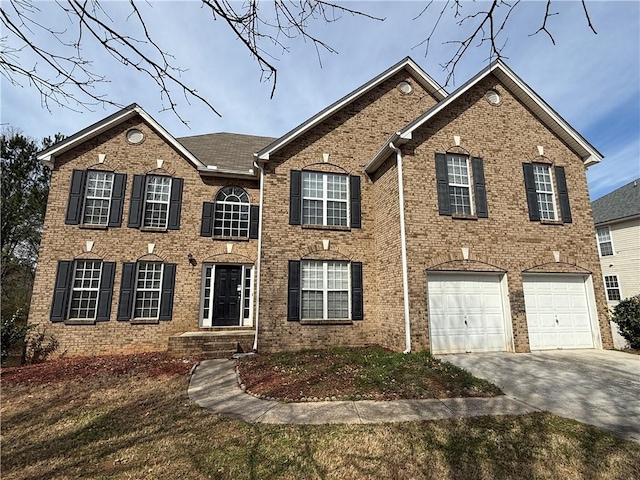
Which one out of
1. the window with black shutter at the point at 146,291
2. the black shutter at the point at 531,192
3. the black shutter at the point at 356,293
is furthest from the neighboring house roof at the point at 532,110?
the window with black shutter at the point at 146,291

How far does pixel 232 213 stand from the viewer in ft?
Result: 39.5

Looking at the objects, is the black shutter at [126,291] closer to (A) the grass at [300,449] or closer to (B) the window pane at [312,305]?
(A) the grass at [300,449]

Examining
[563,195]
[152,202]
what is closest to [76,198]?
[152,202]

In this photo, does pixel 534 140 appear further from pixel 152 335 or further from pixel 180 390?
pixel 152 335

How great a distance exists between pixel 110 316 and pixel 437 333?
10040 mm

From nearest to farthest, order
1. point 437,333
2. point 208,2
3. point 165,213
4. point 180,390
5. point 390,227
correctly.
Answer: point 208,2 < point 180,390 < point 437,333 < point 390,227 < point 165,213

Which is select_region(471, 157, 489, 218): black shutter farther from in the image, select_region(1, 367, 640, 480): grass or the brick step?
the brick step

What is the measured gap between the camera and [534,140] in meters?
10.9

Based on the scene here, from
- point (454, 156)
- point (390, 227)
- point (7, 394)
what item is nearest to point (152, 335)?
point (7, 394)

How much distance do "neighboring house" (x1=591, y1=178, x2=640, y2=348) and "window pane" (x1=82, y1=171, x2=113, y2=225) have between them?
24153 mm

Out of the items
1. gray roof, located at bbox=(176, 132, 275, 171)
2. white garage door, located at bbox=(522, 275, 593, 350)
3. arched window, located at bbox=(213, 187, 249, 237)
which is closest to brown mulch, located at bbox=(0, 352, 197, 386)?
arched window, located at bbox=(213, 187, 249, 237)

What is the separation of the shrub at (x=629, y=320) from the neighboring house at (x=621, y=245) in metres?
9.63

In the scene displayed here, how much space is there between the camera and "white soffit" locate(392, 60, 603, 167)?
10547mm

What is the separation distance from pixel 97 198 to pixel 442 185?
37.3ft
